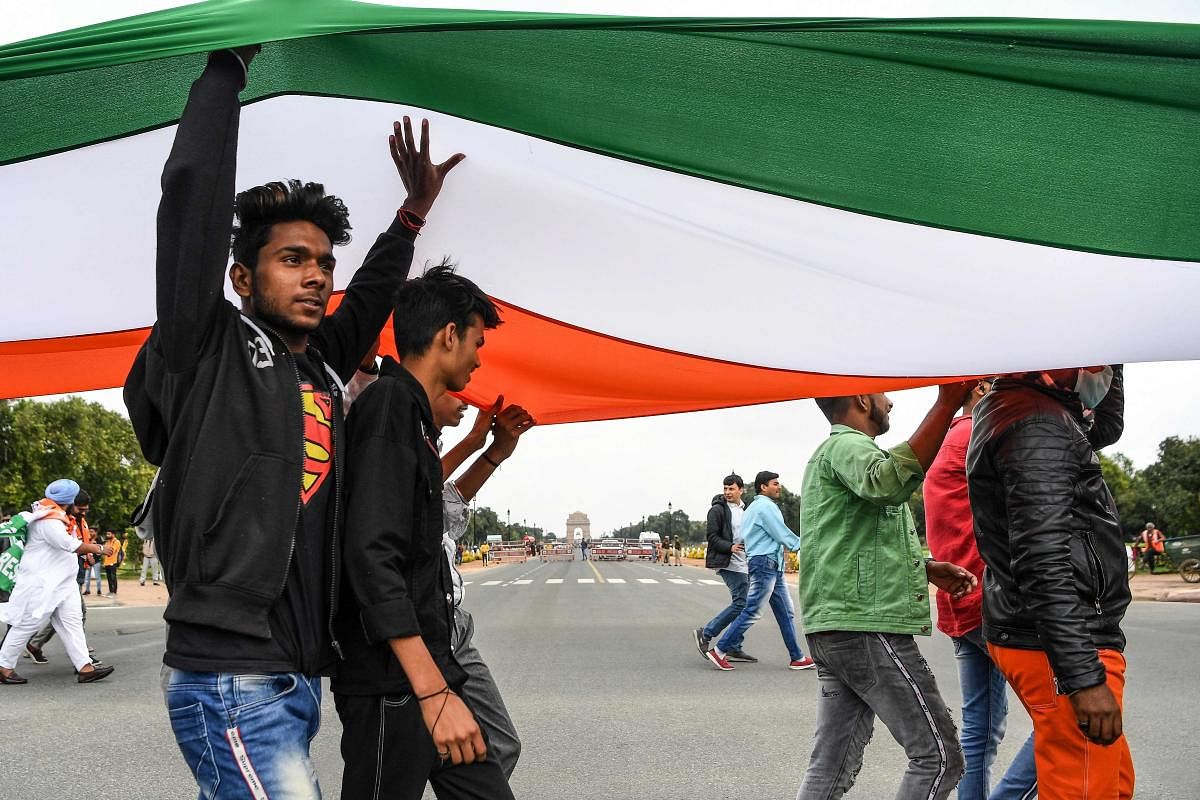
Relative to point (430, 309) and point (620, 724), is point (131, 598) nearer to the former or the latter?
point (620, 724)

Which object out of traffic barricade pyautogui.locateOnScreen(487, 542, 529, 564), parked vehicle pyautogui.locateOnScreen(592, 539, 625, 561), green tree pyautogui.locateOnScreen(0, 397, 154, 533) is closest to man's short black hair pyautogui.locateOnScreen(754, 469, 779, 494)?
green tree pyautogui.locateOnScreen(0, 397, 154, 533)

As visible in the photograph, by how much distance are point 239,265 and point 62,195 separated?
120 cm

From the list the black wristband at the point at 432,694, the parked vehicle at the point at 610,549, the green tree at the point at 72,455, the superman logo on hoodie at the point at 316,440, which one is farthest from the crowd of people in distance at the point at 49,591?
the parked vehicle at the point at 610,549

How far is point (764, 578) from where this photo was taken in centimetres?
990

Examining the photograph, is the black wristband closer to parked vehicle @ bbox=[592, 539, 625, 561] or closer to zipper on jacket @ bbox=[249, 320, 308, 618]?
zipper on jacket @ bbox=[249, 320, 308, 618]

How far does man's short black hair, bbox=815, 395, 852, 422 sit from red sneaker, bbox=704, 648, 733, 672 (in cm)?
624

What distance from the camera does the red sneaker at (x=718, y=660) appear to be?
9823 millimetres

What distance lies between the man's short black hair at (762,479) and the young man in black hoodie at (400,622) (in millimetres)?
8230

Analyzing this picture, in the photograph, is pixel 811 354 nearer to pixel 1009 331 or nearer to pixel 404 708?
pixel 1009 331

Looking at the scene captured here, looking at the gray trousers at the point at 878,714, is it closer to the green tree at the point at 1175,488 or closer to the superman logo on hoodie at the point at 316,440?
the superman logo on hoodie at the point at 316,440

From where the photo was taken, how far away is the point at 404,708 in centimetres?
236

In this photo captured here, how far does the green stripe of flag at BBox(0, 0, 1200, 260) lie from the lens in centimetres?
229

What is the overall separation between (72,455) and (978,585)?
54.8m

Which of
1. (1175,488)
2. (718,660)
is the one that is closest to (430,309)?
(718,660)
